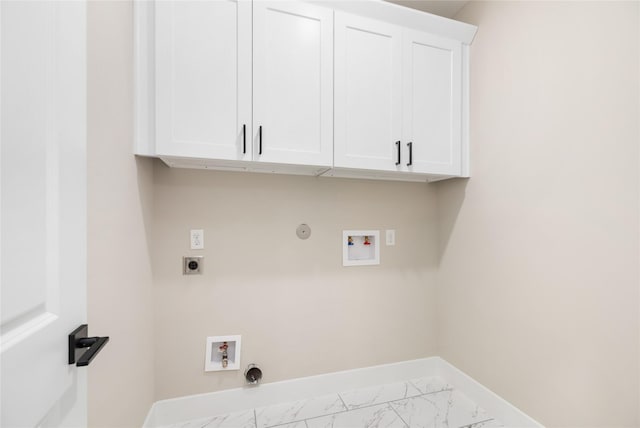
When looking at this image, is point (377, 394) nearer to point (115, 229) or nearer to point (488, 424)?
point (488, 424)

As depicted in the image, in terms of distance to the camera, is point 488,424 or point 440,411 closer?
point 488,424

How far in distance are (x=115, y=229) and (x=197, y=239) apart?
0.57 meters

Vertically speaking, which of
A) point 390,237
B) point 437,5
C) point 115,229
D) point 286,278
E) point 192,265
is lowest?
point 286,278

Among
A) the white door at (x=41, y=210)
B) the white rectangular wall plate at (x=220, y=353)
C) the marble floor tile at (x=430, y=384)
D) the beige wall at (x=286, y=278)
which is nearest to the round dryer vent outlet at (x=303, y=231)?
the beige wall at (x=286, y=278)

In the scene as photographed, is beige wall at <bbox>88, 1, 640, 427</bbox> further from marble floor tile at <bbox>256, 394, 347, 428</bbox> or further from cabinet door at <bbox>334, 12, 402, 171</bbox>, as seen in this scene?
cabinet door at <bbox>334, 12, 402, 171</bbox>

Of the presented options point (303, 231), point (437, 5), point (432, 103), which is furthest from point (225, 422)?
point (437, 5)

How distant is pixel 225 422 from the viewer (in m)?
1.57

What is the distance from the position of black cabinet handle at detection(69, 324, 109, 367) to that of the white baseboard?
1.09 m

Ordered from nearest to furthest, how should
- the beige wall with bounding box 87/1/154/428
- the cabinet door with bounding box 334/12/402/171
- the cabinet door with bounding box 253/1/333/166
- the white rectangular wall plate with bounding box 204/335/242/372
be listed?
1. the beige wall with bounding box 87/1/154/428
2. the cabinet door with bounding box 253/1/333/166
3. the cabinet door with bounding box 334/12/402/171
4. the white rectangular wall plate with bounding box 204/335/242/372

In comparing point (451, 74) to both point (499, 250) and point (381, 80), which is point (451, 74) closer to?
point (381, 80)

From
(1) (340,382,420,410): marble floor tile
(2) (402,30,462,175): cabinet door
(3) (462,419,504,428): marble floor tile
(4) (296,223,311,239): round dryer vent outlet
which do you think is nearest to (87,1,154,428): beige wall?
(4) (296,223,311,239): round dryer vent outlet

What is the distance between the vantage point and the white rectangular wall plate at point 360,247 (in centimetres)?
189

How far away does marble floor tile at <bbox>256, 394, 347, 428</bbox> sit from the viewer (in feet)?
5.18

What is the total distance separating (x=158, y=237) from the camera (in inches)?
61.1
